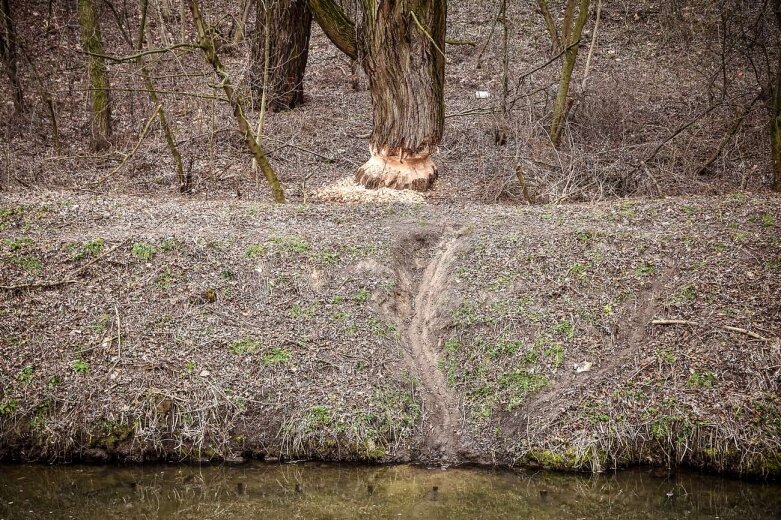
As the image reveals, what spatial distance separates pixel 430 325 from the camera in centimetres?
766

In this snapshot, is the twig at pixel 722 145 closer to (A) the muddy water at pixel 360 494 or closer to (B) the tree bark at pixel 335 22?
(B) the tree bark at pixel 335 22

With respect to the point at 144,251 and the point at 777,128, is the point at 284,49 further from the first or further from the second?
the point at 777,128

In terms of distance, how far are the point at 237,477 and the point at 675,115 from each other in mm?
9813

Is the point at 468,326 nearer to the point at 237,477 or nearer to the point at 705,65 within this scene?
the point at 237,477

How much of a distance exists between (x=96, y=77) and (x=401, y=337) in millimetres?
7882

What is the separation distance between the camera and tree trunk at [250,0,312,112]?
43.3 ft

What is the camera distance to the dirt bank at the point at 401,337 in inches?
258

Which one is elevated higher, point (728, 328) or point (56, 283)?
point (56, 283)

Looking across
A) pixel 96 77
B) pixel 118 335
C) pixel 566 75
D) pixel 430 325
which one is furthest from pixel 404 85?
pixel 96 77

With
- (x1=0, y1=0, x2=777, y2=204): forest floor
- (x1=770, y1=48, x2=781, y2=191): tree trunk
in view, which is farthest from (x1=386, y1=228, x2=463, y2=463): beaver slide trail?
(x1=770, y1=48, x2=781, y2=191): tree trunk

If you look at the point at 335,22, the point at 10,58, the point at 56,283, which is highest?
the point at 335,22

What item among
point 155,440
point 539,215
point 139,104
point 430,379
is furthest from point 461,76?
point 155,440

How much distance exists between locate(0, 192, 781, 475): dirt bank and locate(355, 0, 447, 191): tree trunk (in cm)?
198

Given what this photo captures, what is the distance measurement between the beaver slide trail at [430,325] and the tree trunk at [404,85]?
220cm
